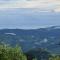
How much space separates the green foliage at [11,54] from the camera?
6.42 ft

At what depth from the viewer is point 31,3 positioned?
77.5 inches

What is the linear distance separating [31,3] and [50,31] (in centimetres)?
40

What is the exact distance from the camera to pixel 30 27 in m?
1.95

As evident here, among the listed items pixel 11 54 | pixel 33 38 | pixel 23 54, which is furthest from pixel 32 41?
pixel 11 54

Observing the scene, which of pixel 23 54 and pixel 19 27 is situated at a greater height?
pixel 19 27

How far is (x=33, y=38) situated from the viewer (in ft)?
6.41

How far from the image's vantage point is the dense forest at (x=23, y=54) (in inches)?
76.9

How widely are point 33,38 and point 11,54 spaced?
0.33 meters

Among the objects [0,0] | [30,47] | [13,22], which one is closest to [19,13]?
[13,22]

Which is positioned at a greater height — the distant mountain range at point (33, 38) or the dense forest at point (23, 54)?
the distant mountain range at point (33, 38)

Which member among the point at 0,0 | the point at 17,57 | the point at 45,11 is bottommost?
the point at 17,57

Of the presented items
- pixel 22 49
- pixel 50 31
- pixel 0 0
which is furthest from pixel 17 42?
pixel 0 0

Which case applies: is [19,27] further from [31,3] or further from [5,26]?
[31,3]

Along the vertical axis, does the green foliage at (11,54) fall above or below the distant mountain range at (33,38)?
below
